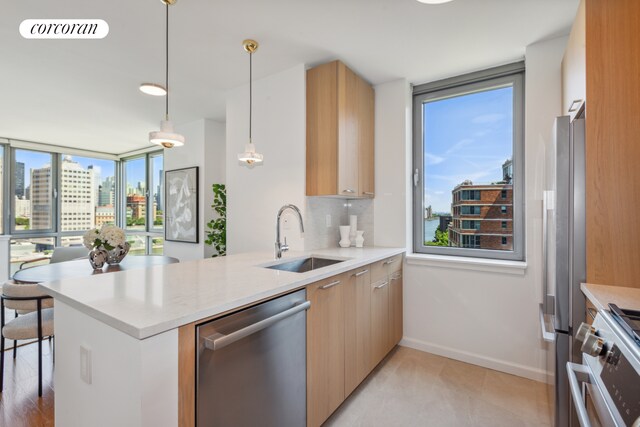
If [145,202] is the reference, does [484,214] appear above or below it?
below

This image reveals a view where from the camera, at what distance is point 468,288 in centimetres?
257

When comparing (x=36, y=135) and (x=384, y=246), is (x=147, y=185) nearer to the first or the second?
(x=36, y=135)

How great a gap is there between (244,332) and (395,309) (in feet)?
6.03

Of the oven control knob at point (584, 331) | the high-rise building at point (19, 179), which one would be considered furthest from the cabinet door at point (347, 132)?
the high-rise building at point (19, 179)

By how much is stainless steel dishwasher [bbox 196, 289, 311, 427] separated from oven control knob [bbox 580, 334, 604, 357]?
3.43 feet

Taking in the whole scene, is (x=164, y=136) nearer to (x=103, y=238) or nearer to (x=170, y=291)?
(x=170, y=291)

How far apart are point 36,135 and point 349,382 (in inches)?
236

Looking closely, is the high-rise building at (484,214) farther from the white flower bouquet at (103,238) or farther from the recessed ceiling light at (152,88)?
the white flower bouquet at (103,238)

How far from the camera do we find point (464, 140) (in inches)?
110

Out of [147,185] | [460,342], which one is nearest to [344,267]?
[460,342]

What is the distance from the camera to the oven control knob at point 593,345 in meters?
0.85

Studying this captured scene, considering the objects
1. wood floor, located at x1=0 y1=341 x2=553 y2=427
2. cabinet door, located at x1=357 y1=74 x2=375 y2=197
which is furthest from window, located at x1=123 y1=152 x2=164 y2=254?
cabinet door, located at x1=357 y1=74 x2=375 y2=197

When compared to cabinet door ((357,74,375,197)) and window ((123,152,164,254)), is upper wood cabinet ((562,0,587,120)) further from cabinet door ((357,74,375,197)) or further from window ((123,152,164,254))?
window ((123,152,164,254))

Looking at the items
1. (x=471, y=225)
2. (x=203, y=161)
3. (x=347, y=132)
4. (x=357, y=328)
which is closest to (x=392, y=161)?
(x=347, y=132)
